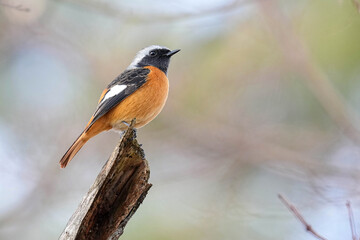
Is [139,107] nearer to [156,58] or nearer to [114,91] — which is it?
[114,91]

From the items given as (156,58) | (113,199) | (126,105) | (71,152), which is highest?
(156,58)

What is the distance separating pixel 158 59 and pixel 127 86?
1.02m

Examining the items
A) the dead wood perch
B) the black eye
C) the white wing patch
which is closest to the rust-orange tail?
the white wing patch

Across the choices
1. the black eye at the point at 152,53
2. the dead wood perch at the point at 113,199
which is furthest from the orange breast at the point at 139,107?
the dead wood perch at the point at 113,199

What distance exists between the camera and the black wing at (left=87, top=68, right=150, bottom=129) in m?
5.09

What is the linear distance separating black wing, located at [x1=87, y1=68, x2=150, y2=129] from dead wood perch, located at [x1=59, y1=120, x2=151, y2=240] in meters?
1.45

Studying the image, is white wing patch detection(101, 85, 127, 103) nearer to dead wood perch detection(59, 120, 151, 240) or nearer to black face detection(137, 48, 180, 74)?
black face detection(137, 48, 180, 74)

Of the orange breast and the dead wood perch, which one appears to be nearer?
the dead wood perch

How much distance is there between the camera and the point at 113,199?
139 inches

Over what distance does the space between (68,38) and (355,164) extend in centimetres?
486

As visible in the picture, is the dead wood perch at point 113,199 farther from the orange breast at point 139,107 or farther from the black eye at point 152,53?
the black eye at point 152,53

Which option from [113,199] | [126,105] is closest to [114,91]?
[126,105]

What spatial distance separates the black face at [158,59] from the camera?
6.18 metres

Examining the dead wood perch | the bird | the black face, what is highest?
the black face
